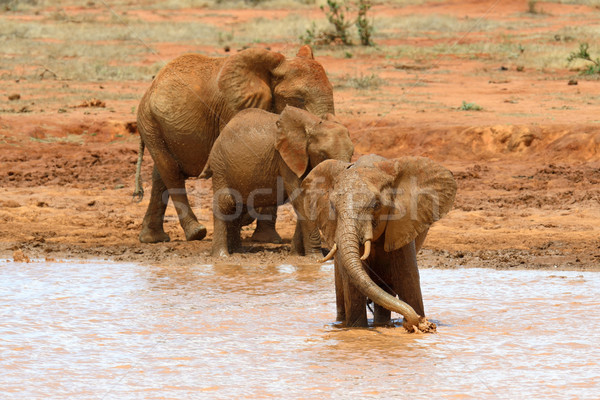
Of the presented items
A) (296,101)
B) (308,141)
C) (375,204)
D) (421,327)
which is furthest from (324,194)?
(296,101)

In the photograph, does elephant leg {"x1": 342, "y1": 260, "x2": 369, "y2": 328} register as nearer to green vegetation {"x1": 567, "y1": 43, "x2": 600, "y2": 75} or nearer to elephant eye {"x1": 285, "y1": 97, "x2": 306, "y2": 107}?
elephant eye {"x1": 285, "y1": 97, "x2": 306, "y2": 107}

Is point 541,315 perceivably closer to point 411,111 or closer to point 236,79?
point 236,79

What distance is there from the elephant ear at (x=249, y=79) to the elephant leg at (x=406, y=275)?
4.00 m

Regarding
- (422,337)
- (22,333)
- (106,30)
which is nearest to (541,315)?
(422,337)

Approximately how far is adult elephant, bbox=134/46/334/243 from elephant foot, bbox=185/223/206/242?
10 mm

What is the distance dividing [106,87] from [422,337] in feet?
47.5

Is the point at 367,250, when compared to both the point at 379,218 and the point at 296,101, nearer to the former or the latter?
the point at 379,218

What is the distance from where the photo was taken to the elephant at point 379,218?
5.27m

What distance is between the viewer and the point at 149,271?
28.5 ft

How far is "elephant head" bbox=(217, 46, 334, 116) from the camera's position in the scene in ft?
30.6

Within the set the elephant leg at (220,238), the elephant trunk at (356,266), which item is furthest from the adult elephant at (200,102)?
the elephant trunk at (356,266)

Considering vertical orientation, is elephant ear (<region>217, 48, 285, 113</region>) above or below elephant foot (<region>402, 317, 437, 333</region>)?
above

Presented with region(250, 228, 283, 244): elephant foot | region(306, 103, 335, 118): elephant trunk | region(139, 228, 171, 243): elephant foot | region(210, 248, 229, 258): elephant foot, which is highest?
region(306, 103, 335, 118): elephant trunk

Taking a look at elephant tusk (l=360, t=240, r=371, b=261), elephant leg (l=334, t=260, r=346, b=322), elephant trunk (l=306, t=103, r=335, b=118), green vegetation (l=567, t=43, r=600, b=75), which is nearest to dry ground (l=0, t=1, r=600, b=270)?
green vegetation (l=567, t=43, r=600, b=75)
